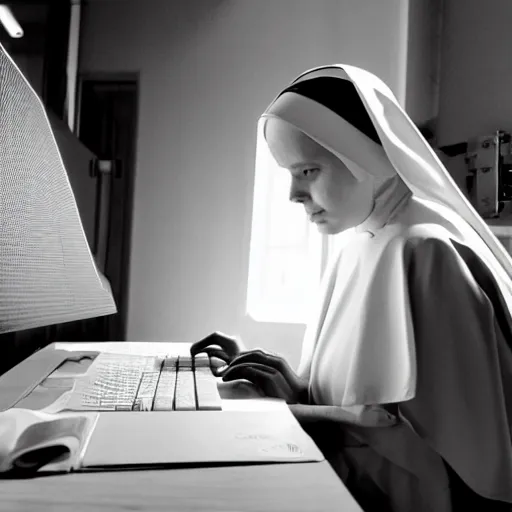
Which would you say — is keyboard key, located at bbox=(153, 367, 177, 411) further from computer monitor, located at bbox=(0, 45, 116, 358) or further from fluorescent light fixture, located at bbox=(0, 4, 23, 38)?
fluorescent light fixture, located at bbox=(0, 4, 23, 38)

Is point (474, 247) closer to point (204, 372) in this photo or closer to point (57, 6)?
point (204, 372)

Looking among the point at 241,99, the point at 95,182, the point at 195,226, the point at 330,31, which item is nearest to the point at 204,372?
the point at 95,182

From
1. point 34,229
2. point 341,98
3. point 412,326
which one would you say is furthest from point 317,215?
point 34,229

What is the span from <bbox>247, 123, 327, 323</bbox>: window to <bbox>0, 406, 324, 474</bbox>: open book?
5.43 ft


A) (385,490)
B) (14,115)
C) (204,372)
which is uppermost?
(14,115)

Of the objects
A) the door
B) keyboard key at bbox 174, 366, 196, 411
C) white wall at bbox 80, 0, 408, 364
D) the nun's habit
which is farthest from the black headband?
white wall at bbox 80, 0, 408, 364

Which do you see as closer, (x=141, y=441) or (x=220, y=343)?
(x=141, y=441)

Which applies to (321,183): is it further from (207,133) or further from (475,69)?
(475,69)

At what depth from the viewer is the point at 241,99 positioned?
240 centimetres

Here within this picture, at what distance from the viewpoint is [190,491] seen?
525mm

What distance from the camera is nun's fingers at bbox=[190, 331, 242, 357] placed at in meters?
1.34

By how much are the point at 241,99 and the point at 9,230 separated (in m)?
1.78

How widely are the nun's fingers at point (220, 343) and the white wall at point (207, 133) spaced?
3.42 ft

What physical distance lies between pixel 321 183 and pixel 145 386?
519 millimetres
